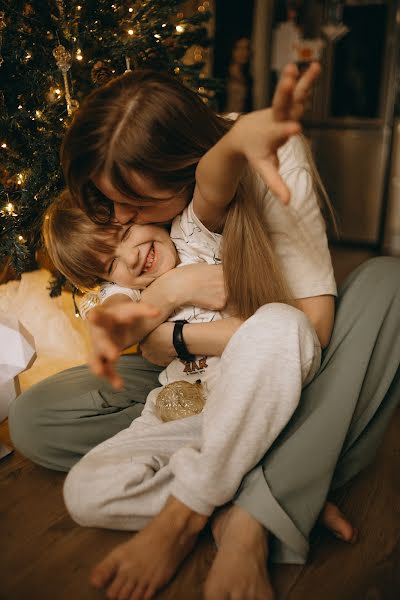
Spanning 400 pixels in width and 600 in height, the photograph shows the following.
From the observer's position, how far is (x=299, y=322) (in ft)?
2.94

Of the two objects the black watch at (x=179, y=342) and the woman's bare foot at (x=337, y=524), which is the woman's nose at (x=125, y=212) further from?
the woman's bare foot at (x=337, y=524)

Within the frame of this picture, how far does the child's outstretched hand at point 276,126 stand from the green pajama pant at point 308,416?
39 centimetres

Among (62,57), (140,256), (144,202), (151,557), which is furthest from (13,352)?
(62,57)

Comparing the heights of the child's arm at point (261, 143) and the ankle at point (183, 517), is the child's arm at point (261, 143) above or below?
above

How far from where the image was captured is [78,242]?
3.72 feet

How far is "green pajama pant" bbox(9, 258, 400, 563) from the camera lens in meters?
0.88

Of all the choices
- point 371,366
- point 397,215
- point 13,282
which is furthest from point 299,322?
point 397,215

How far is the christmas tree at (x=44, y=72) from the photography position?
135 cm

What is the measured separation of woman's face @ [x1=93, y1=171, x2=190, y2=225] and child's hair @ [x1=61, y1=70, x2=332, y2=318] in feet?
0.04

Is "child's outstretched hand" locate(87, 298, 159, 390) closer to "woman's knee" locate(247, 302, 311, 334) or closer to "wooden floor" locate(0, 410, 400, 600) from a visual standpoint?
"woman's knee" locate(247, 302, 311, 334)

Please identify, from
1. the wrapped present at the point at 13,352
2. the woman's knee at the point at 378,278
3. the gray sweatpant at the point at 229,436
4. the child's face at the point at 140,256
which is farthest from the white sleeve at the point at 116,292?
the woman's knee at the point at 378,278

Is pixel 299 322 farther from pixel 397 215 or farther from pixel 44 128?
pixel 397 215

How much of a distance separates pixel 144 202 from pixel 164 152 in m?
0.11

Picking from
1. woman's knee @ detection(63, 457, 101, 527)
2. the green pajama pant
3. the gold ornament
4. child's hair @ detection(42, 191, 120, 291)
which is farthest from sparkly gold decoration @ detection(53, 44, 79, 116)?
woman's knee @ detection(63, 457, 101, 527)
